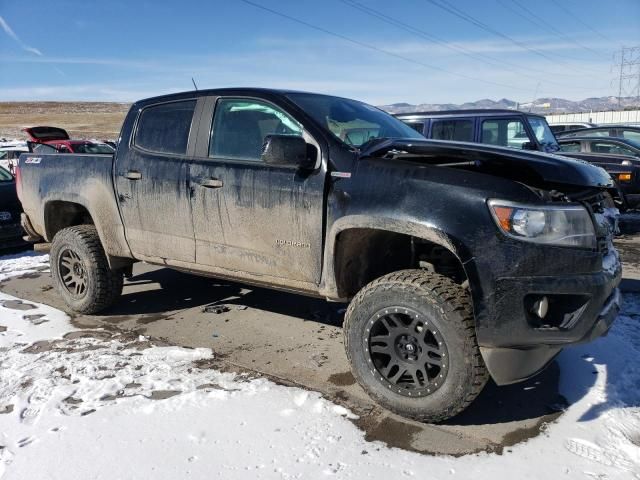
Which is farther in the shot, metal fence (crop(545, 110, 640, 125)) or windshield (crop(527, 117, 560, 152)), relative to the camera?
metal fence (crop(545, 110, 640, 125))

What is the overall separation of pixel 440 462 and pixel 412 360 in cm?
56

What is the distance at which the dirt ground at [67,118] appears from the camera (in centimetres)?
4572

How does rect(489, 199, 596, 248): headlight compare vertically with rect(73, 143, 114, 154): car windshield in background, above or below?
below

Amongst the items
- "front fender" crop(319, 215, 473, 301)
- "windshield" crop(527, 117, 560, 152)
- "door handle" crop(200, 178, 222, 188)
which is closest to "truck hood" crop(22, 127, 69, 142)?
"windshield" crop(527, 117, 560, 152)

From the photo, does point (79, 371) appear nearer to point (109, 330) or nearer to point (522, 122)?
point (109, 330)

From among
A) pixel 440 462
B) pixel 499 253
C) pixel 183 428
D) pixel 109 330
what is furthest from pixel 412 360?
pixel 109 330

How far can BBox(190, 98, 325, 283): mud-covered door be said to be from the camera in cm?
336

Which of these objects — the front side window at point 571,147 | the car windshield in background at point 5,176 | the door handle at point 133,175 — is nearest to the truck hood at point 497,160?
the door handle at point 133,175

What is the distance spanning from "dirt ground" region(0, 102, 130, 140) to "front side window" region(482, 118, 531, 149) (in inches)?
1423

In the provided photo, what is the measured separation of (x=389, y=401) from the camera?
3049 millimetres

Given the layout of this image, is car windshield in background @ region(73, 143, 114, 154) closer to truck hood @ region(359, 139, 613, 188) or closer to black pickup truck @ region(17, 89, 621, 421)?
black pickup truck @ region(17, 89, 621, 421)

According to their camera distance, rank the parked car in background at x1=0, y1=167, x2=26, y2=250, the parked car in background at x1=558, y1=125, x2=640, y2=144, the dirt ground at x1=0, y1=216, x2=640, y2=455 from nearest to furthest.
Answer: the dirt ground at x1=0, y1=216, x2=640, y2=455, the parked car in background at x1=0, y1=167, x2=26, y2=250, the parked car in background at x1=558, y1=125, x2=640, y2=144

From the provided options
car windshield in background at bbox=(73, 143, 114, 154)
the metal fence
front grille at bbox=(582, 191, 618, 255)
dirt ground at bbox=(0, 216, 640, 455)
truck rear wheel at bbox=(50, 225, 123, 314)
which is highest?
the metal fence

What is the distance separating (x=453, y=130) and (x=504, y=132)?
0.79 meters
